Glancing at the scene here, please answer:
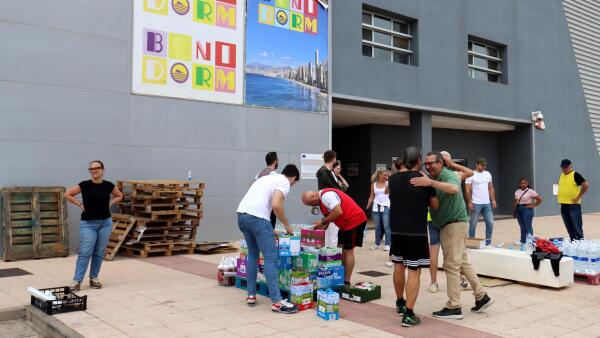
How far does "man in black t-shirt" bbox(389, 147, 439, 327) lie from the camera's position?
5.06 meters

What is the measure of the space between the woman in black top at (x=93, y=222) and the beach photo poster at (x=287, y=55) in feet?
18.5

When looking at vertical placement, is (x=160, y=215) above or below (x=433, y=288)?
above

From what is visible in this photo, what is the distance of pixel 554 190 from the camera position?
2041cm

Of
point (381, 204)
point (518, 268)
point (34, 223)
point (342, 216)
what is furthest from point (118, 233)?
point (518, 268)

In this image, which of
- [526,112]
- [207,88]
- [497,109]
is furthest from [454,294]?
[526,112]

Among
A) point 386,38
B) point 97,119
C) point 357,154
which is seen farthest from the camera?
point 357,154

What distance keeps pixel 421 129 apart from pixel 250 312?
39.3 ft

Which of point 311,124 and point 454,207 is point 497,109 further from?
point 454,207

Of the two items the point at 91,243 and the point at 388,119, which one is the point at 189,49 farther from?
the point at 388,119

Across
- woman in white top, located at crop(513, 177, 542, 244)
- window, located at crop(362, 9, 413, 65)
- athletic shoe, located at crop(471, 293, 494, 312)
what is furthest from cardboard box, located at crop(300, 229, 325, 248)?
window, located at crop(362, 9, 413, 65)

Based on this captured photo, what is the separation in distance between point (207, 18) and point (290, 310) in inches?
305

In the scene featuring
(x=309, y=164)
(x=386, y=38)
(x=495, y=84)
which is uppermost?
(x=386, y=38)

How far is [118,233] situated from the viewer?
930 centimetres

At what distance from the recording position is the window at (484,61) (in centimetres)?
1811
